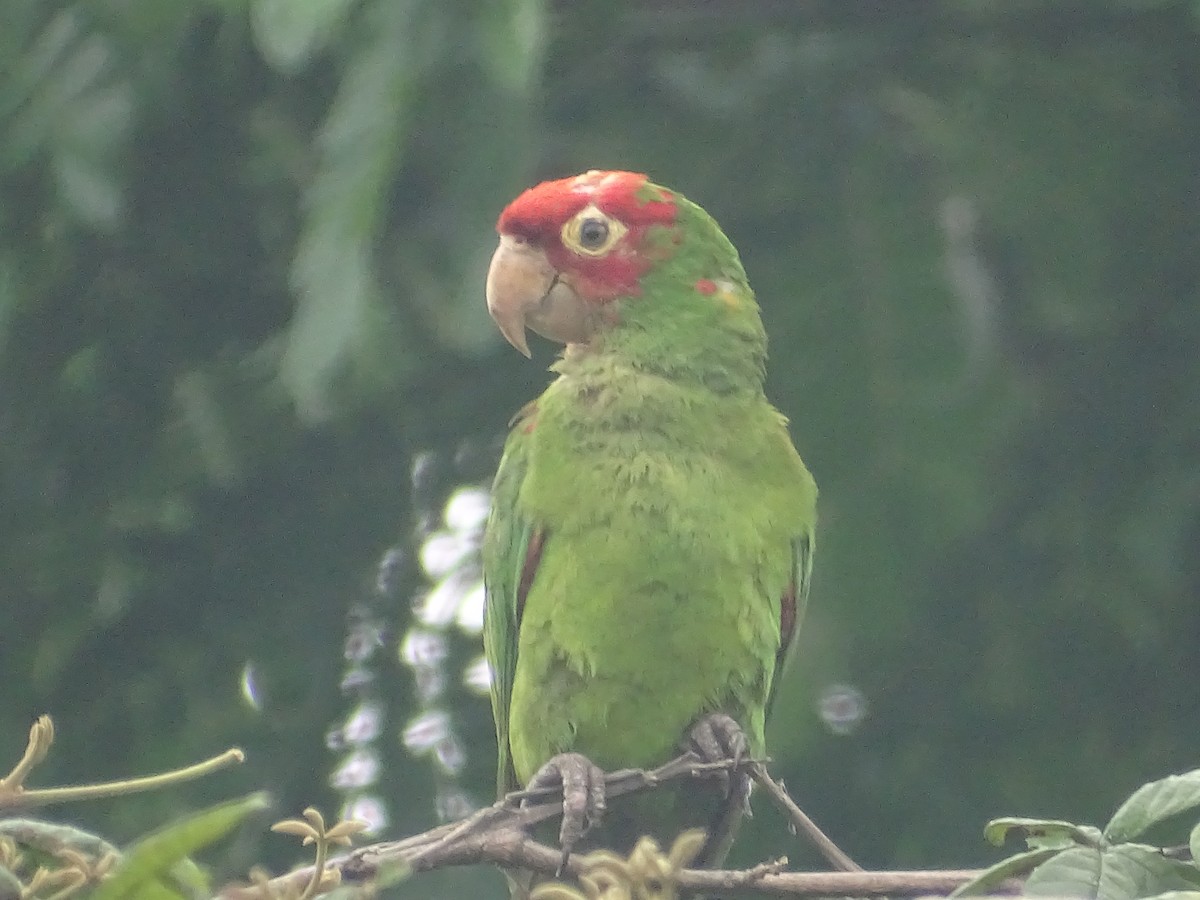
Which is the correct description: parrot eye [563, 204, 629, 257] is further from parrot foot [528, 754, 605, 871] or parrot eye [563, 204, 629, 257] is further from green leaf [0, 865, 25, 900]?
green leaf [0, 865, 25, 900]

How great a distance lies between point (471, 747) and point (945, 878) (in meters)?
1.32

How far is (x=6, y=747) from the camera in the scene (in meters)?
1.77

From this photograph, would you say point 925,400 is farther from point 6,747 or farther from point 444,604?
point 6,747

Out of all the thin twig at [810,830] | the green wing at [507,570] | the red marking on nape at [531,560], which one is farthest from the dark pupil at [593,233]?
the thin twig at [810,830]

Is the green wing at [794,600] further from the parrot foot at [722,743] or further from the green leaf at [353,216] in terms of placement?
the green leaf at [353,216]

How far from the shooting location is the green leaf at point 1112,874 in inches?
23.8

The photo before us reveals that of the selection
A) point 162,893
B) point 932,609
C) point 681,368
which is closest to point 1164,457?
point 932,609

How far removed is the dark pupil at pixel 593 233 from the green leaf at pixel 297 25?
318mm

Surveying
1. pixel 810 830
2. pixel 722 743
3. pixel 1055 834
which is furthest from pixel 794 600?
pixel 1055 834

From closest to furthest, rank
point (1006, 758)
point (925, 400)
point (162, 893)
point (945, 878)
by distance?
point (162, 893) < point (945, 878) < point (925, 400) < point (1006, 758)

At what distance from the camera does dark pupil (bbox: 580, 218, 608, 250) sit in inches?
55.0

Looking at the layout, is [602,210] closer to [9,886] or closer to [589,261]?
[589,261]

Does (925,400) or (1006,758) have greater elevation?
(925,400)

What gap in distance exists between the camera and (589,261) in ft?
4.58
